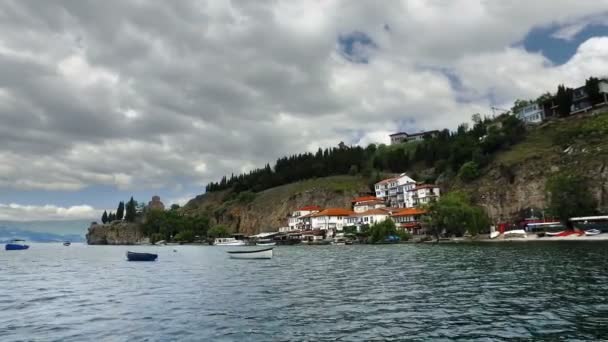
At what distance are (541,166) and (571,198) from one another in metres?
28.8

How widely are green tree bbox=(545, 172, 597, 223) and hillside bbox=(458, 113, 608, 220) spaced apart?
6.76 meters

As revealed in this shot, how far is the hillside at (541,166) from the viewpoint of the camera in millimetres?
126938

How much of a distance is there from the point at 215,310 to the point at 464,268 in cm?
3009

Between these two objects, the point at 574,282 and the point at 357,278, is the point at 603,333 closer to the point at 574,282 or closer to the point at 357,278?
the point at 574,282

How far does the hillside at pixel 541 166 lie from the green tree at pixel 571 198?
6.76 metres

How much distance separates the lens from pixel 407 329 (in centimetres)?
2064

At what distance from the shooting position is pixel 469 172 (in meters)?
165

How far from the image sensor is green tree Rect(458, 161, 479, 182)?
16512 cm

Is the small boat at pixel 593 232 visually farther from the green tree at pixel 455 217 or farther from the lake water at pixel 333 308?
the lake water at pixel 333 308

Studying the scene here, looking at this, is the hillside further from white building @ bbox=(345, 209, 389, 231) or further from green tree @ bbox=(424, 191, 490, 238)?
white building @ bbox=(345, 209, 389, 231)

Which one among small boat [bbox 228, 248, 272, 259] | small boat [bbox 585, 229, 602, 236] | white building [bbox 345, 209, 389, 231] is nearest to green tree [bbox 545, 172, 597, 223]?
small boat [bbox 585, 229, 602, 236]

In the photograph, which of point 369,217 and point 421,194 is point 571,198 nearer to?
Result: point 421,194

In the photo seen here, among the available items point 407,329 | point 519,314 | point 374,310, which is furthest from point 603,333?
point 374,310

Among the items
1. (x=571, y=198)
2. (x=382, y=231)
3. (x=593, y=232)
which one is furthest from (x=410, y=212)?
(x=593, y=232)
